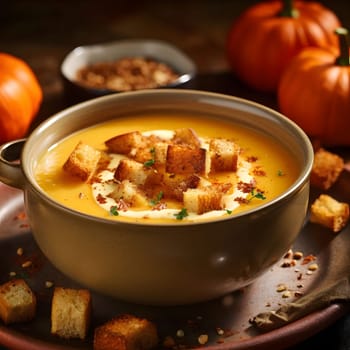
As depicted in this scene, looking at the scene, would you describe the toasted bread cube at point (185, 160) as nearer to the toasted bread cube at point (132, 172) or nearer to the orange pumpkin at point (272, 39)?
the toasted bread cube at point (132, 172)

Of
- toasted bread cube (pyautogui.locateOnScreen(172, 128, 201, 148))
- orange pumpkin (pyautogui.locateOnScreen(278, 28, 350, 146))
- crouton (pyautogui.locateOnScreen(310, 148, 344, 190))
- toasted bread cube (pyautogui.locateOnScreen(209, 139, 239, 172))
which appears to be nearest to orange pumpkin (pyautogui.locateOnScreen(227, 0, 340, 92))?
orange pumpkin (pyautogui.locateOnScreen(278, 28, 350, 146))

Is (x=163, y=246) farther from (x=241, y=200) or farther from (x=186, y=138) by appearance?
(x=186, y=138)

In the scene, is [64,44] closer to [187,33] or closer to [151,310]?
[187,33]

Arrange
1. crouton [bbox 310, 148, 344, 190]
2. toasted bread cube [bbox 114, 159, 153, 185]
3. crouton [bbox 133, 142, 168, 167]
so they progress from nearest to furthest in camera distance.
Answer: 1. toasted bread cube [bbox 114, 159, 153, 185]
2. crouton [bbox 133, 142, 168, 167]
3. crouton [bbox 310, 148, 344, 190]

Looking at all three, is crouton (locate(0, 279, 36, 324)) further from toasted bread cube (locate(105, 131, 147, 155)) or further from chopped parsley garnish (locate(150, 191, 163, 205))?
toasted bread cube (locate(105, 131, 147, 155))

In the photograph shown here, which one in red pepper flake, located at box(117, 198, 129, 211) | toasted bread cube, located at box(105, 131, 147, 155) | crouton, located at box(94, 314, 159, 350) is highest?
red pepper flake, located at box(117, 198, 129, 211)

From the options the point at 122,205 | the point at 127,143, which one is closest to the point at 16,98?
the point at 127,143

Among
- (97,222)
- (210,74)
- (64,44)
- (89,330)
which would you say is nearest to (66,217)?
(97,222)
